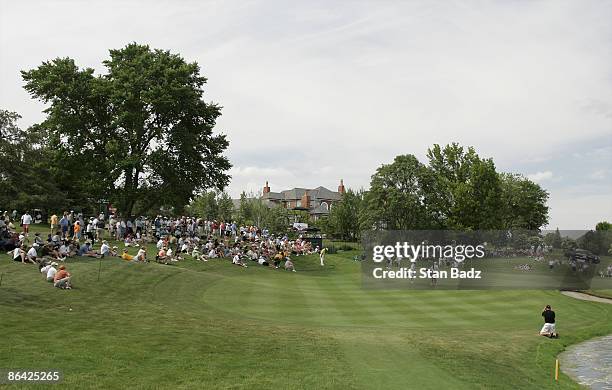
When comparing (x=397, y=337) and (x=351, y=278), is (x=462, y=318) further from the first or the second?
(x=351, y=278)

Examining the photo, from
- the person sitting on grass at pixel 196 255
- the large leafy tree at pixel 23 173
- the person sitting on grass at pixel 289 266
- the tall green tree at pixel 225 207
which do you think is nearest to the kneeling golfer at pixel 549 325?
the person sitting on grass at pixel 289 266

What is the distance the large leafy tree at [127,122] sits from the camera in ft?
170

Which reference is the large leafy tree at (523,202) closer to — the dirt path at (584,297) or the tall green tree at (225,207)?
the tall green tree at (225,207)

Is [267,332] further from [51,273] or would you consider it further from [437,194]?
[437,194]

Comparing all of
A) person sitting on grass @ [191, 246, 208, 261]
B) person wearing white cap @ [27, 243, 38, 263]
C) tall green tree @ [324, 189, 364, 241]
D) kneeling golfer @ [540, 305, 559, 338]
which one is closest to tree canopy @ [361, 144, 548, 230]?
tall green tree @ [324, 189, 364, 241]

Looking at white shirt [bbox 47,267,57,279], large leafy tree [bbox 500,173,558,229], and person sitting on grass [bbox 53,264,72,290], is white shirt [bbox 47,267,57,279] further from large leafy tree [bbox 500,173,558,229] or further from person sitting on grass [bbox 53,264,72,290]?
large leafy tree [bbox 500,173,558,229]

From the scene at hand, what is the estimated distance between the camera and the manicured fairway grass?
639 inches

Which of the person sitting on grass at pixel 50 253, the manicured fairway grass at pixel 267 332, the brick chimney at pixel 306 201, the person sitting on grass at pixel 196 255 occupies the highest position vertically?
the brick chimney at pixel 306 201

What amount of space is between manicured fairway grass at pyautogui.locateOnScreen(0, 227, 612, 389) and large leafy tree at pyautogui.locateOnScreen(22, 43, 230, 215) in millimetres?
18166

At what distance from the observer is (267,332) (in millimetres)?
22969

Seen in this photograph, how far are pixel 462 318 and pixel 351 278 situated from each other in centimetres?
2044

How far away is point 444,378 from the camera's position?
17828mm

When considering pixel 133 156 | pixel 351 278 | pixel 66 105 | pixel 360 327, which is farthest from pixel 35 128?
pixel 360 327

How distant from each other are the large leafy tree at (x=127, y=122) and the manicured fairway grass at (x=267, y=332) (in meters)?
18.2
